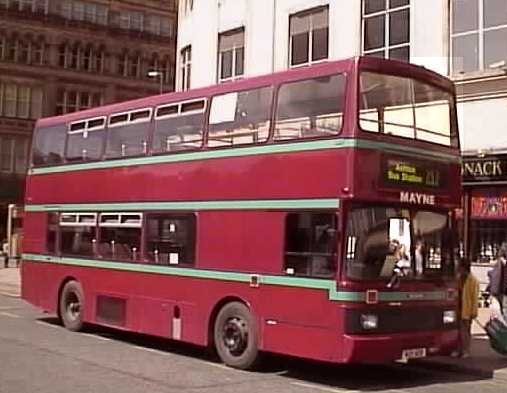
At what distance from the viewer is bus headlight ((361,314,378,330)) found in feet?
36.3

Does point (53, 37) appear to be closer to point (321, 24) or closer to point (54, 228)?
point (321, 24)

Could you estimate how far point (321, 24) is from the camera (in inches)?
1023

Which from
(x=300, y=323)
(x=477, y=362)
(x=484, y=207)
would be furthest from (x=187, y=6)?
(x=300, y=323)

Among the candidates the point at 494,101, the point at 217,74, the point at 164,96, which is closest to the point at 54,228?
the point at 164,96

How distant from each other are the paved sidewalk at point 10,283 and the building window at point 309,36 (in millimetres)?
10906

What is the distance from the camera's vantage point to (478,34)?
21.9m

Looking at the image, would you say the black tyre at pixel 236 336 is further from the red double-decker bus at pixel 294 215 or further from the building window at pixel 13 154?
the building window at pixel 13 154

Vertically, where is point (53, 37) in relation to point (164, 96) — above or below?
above

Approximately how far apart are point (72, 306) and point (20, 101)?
51.9 meters

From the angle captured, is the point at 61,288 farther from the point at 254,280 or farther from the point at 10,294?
the point at 10,294

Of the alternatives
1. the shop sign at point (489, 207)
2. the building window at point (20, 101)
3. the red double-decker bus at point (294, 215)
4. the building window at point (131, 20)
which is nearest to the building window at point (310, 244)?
the red double-decker bus at point (294, 215)

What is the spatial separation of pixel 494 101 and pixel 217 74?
11.6m

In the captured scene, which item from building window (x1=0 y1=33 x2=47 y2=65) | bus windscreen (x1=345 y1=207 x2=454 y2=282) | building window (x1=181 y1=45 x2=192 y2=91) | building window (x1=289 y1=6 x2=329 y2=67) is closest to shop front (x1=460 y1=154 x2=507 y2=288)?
building window (x1=289 y1=6 x2=329 y2=67)

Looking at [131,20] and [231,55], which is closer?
[231,55]
